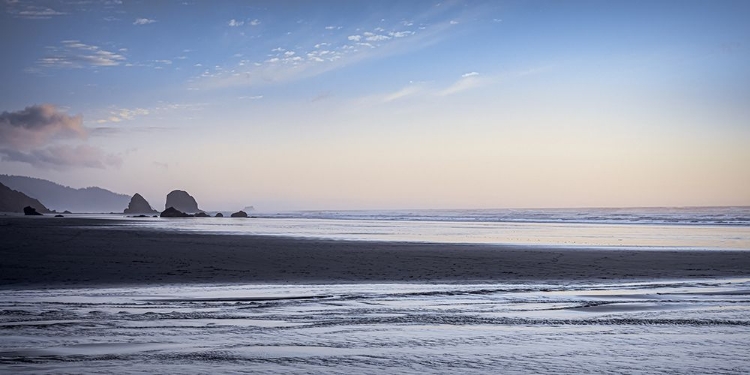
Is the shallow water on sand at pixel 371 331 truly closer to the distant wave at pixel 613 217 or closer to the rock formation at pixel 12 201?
the distant wave at pixel 613 217

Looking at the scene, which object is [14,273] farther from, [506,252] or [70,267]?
[506,252]

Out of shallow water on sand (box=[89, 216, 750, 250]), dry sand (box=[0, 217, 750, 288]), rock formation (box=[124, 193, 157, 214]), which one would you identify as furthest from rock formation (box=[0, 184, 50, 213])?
dry sand (box=[0, 217, 750, 288])

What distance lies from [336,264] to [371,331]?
11.2 metres

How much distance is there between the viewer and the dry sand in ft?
49.6

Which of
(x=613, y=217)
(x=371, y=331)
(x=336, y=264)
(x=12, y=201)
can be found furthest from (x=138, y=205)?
(x=371, y=331)

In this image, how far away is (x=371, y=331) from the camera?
25.5 feet

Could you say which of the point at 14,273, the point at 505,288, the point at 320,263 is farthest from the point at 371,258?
the point at 14,273

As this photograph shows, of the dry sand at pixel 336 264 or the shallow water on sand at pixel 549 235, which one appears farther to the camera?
the shallow water on sand at pixel 549 235

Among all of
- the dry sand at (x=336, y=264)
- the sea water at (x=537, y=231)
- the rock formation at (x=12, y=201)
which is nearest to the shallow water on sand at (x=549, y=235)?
the sea water at (x=537, y=231)

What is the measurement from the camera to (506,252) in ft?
77.7

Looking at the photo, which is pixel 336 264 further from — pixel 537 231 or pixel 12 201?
pixel 12 201

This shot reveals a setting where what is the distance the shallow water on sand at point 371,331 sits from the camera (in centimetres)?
592

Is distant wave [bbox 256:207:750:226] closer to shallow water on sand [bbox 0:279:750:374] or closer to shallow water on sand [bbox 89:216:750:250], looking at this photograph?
shallow water on sand [bbox 89:216:750:250]

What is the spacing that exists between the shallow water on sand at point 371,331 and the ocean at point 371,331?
2 cm
